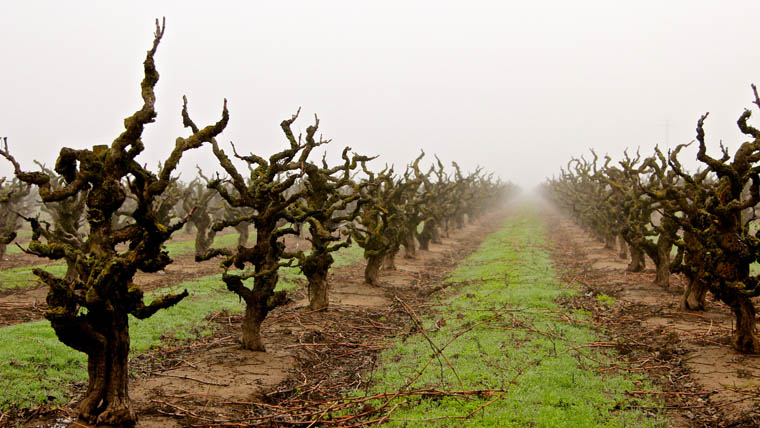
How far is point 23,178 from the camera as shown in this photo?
7125 millimetres

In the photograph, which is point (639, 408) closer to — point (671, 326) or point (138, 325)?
point (671, 326)

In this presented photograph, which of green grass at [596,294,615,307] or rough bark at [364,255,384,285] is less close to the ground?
rough bark at [364,255,384,285]

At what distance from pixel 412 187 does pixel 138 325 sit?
645 inches

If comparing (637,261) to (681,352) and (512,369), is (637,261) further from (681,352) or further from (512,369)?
(512,369)

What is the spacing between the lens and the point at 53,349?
427 inches

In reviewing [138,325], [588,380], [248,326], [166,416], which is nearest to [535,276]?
[588,380]

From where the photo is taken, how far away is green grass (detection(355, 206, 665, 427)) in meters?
8.20

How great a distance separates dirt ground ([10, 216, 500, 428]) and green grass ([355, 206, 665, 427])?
3.18 feet

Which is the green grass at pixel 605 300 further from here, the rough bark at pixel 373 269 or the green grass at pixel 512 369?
the rough bark at pixel 373 269

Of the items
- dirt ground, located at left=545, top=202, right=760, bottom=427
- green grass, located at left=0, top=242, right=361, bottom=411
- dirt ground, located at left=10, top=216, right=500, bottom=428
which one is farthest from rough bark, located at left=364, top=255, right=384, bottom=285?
dirt ground, located at left=545, top=202, right=760, bottom=427

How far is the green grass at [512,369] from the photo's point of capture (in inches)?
323

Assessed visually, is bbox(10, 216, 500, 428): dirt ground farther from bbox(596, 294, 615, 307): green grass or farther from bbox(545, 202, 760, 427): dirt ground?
bbox(596, 294, 615, 307): green grass

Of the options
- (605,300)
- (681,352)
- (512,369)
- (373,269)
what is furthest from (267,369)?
(605,300)

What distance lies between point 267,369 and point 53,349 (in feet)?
15.2
